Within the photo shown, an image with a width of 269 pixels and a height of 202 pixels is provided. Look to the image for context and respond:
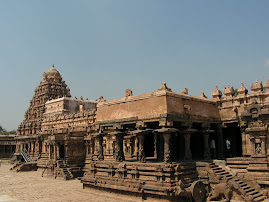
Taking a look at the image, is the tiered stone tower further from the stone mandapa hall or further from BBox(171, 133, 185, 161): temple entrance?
BBox(171, 133, 185, 161): temple entrance

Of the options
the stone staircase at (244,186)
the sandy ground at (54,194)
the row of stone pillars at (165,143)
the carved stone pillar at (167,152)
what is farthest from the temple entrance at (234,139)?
the sandy ground at (54,194)

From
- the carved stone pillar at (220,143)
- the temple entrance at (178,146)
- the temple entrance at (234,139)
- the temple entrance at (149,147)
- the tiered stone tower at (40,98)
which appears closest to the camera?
the temple entrance at (178,146)

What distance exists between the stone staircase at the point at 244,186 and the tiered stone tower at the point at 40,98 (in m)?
35.6

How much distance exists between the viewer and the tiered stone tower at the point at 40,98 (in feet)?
153

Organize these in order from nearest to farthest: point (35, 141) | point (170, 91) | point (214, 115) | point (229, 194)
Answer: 1. point (229, 194)
2. point (170, 91)
3. point (214, 115)
4. point (35, 141)

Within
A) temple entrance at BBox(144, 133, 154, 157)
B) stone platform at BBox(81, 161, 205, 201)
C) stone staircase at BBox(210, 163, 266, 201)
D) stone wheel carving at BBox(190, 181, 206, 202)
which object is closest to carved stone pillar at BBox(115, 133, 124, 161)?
stone platform at BBox(81, 161, 205, 201)

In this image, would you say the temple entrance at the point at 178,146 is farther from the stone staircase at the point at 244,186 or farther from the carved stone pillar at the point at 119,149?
the carved stone pillar at the point at 119,149

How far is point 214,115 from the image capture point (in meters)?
19.8

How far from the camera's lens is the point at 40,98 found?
1994 inches

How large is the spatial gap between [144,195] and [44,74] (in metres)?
42.4

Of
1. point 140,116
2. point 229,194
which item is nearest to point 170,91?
point 140,116

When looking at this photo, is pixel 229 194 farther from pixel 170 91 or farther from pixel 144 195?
pixel 170 91

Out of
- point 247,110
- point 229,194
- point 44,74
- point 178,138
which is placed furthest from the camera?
point 44,74

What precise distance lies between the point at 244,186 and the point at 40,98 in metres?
42.7
